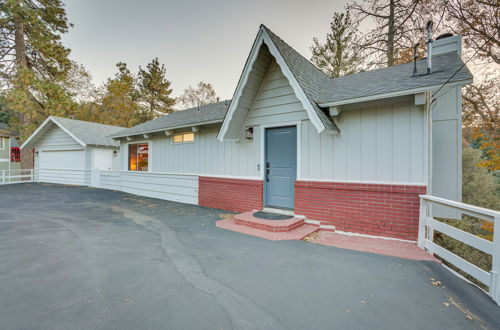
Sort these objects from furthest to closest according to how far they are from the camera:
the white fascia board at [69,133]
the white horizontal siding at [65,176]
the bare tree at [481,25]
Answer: the white horizontal siding at [65,176]
the white fascia board at [69,133]
the bare tree at [481,25]

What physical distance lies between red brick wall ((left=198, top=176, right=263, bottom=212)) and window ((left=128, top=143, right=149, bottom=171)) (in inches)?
173

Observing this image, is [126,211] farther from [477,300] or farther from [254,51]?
[477,300]

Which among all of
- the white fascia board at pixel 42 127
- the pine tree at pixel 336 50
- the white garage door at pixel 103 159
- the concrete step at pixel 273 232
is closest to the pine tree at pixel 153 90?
the white fascia board at pixel 42 127

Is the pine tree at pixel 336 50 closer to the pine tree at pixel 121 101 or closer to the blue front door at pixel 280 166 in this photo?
the blue front door at pixel 280 166

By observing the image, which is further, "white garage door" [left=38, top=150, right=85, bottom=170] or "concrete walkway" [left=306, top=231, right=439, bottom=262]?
"white garage door" [left=38, top=150, right=85, bottom=170]

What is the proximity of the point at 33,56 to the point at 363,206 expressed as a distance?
22831 millimetres

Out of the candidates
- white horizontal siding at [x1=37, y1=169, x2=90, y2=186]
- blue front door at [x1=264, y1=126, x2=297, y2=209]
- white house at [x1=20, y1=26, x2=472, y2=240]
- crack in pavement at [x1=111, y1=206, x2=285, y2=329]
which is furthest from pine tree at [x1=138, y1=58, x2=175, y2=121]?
crack in pavement at [x1=111, y1=206, x2=285, y2=329]

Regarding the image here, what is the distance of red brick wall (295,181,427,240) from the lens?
172 inches

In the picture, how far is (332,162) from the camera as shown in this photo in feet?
17.4

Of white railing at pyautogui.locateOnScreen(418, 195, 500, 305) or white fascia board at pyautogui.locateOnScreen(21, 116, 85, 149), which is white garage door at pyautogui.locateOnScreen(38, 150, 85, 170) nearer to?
white fascia board at pyautogui.locateOnScreen(21, 116, 85, 149)

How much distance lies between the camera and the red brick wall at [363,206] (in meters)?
4.37

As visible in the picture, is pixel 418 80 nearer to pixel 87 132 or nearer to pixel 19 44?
pixel 87 132

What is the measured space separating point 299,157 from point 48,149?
61.1ft

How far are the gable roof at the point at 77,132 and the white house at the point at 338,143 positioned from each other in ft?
32.3
